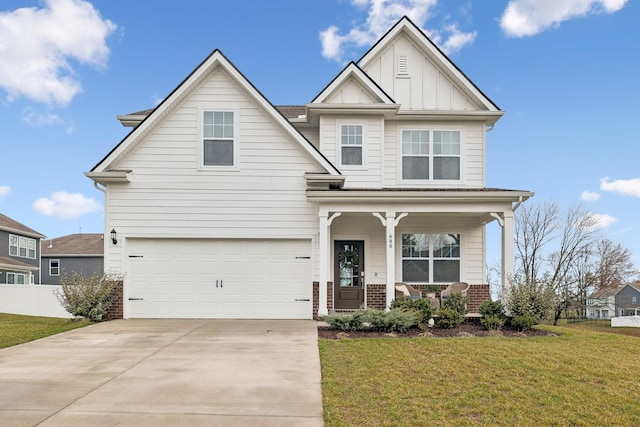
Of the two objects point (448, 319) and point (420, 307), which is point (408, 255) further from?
point (448, 319)

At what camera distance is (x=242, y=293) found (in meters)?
Answer: 14.2

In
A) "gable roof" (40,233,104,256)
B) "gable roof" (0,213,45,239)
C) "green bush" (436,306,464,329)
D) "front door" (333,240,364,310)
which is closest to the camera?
"green bush" (436,306,464,329)

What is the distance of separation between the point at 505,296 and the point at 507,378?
236 inches

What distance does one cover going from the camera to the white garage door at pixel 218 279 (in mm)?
14148

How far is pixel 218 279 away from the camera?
46.5ft

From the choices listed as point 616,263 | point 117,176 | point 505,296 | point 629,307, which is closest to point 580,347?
point 505,296

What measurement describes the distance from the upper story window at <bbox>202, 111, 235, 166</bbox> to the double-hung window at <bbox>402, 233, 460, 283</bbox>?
19.5 ft

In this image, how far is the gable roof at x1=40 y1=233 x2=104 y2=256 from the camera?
4169cm

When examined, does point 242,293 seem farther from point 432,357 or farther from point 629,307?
point 629,307

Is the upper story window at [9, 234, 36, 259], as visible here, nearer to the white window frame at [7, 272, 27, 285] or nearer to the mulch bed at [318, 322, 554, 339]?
the white window frame at [7, 272, 27, 285]

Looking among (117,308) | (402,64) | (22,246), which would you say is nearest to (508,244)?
(402,64)

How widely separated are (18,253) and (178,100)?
98.8 ft

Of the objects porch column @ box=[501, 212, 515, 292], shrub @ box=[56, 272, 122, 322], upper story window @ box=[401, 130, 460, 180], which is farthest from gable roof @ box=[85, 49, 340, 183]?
porch column @ box=[501, 212, 515, 292]

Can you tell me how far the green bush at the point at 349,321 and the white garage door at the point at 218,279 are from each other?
2524mm
